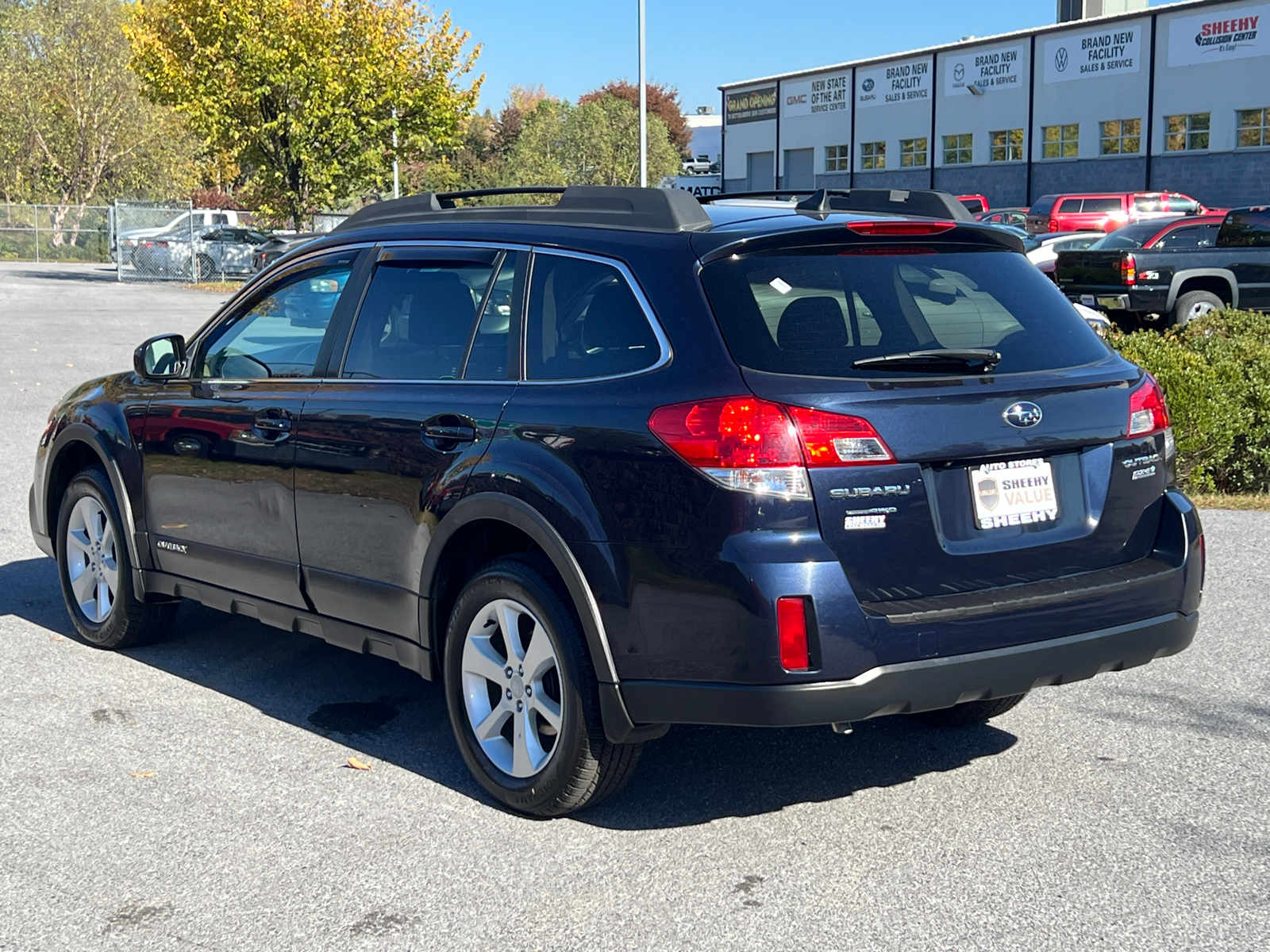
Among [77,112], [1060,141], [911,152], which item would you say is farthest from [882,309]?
[911,152]

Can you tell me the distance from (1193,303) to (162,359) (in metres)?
16.1

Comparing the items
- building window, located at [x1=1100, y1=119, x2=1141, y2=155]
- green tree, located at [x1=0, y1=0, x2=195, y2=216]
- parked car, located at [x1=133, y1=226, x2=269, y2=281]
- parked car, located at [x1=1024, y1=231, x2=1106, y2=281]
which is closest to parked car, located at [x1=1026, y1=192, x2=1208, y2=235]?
parked car, located at [x1=1024, y1=231, x2=1106, y2=281]

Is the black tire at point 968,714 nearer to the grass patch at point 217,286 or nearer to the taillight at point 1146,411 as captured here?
the taillight at point 1146,411

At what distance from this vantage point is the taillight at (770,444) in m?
3.71

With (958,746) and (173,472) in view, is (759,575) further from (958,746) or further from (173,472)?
(173,472)

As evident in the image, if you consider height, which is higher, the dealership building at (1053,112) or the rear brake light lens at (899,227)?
the dealership building at (1053,112)

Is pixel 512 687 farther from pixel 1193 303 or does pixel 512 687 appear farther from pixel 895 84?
pixel 895 84

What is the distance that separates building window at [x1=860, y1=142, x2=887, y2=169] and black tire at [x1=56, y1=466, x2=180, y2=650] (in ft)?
189

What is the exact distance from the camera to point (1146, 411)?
4.39 meters

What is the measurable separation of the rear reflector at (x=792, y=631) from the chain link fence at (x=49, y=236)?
5469 centimetres

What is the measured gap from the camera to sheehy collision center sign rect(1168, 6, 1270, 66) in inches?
1797

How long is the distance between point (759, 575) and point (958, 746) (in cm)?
164

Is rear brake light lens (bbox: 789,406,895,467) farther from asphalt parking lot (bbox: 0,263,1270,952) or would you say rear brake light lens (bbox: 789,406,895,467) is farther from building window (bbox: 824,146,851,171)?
building window (bbox: 824,146,851,171)

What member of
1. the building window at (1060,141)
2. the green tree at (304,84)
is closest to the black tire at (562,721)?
the green tree at (304,84)
